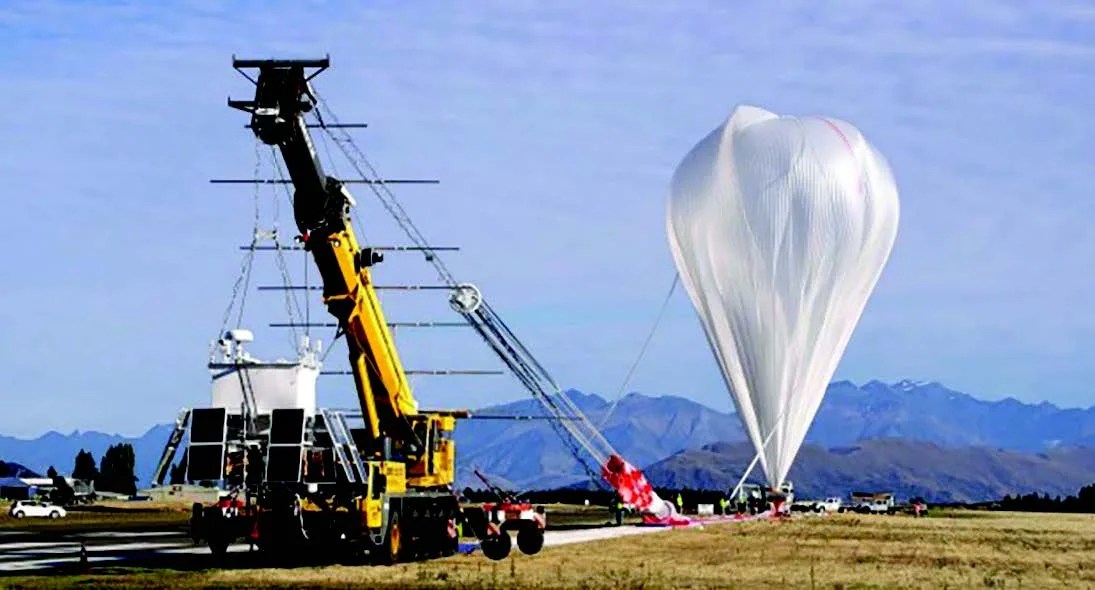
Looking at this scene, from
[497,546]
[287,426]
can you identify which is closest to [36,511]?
[497,546]

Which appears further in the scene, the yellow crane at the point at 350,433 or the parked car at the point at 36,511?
the parked car at the point at 36,511

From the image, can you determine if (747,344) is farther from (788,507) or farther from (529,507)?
(529,507)

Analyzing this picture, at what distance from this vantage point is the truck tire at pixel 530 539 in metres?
50.4

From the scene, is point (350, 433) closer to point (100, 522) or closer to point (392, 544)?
point (392, 544)

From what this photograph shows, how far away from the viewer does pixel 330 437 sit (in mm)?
46344

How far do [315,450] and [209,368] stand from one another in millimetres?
3753

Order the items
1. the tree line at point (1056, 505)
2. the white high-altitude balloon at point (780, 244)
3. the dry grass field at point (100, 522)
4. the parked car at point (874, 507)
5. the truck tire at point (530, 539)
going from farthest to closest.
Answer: the tree line at point (1056, 505) → the parked car at point (874, 507) → the dry grass field at point (100, 522) → the white high-altitude balloon at point (780, 244) → the truck tire at point (530, 539)

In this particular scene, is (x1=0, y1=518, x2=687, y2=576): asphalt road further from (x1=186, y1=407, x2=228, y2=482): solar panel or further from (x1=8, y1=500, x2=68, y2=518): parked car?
(x1=8, y1=500, x2=68, y2=518): parked car

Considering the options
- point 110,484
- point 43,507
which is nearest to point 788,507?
point 43,507

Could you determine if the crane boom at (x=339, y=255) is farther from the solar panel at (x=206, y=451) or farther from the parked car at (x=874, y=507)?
the parked car at (x=874, y=507)

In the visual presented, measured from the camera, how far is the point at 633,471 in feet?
257

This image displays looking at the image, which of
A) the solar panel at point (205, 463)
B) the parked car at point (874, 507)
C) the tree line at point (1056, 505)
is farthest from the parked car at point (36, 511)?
the tree line at point (1056, 505)

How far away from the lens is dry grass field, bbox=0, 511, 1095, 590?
40719mm

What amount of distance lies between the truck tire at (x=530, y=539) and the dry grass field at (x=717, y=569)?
36 cm
